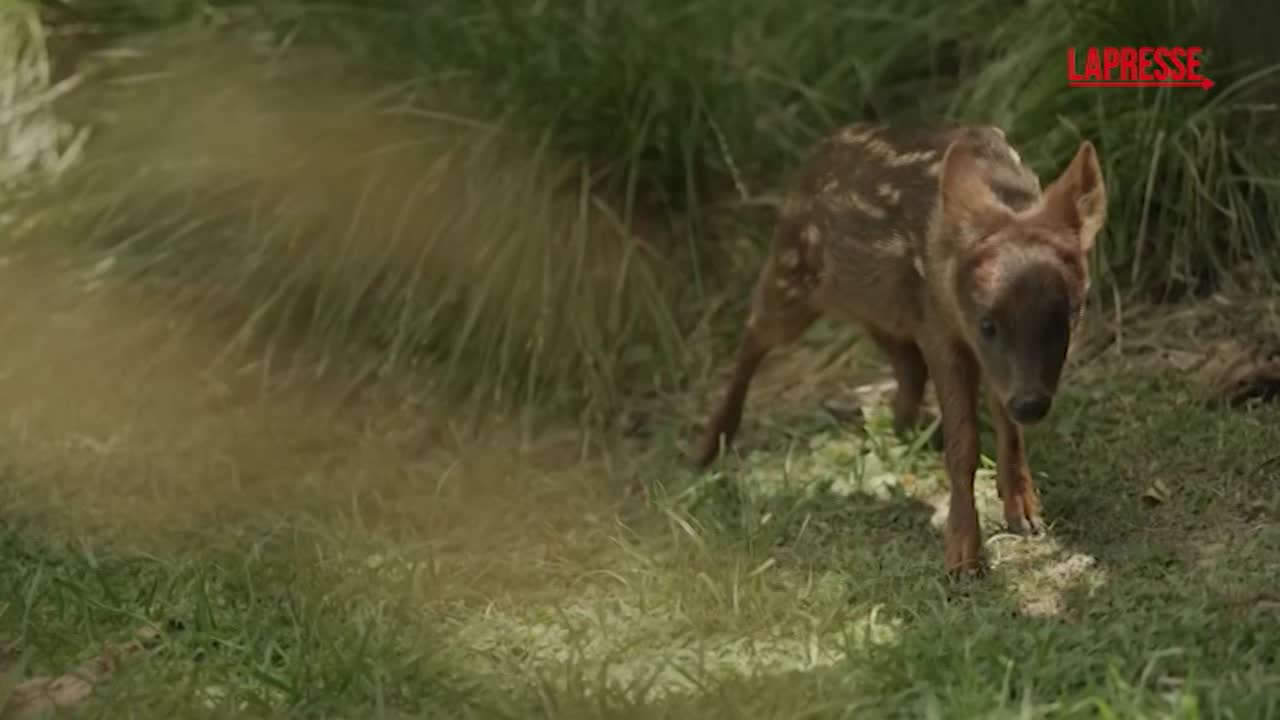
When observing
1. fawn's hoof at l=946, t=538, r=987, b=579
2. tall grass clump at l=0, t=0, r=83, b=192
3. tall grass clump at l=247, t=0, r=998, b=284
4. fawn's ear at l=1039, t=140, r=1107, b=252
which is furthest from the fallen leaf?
tall grass clump at l=0, t=0, r=83, b=192

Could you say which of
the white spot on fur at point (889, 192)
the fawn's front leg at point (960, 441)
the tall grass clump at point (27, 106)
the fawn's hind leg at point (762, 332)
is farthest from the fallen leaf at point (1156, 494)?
the tall grass clump at point (27, 106)

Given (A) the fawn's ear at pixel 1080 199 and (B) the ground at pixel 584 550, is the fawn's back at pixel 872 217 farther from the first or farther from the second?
(B) the ground at pixel 584 550

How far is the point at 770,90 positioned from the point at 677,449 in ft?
5.30

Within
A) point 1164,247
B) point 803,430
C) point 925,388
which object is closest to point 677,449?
point 803,430

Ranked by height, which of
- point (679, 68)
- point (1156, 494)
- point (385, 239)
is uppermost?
point (679, 68)

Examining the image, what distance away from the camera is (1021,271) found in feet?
16.1

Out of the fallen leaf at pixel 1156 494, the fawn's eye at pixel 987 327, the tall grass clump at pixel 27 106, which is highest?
the tall grass clump at pixel 27 106

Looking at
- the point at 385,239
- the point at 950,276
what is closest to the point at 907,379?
the point at 950,276

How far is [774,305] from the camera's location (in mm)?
6145

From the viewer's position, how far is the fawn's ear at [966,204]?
5113mm

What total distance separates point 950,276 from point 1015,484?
615 mm

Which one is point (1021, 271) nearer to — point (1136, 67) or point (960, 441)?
point (960, 441)

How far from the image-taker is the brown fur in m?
4.93

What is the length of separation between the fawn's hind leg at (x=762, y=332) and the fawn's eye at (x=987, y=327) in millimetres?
1065
